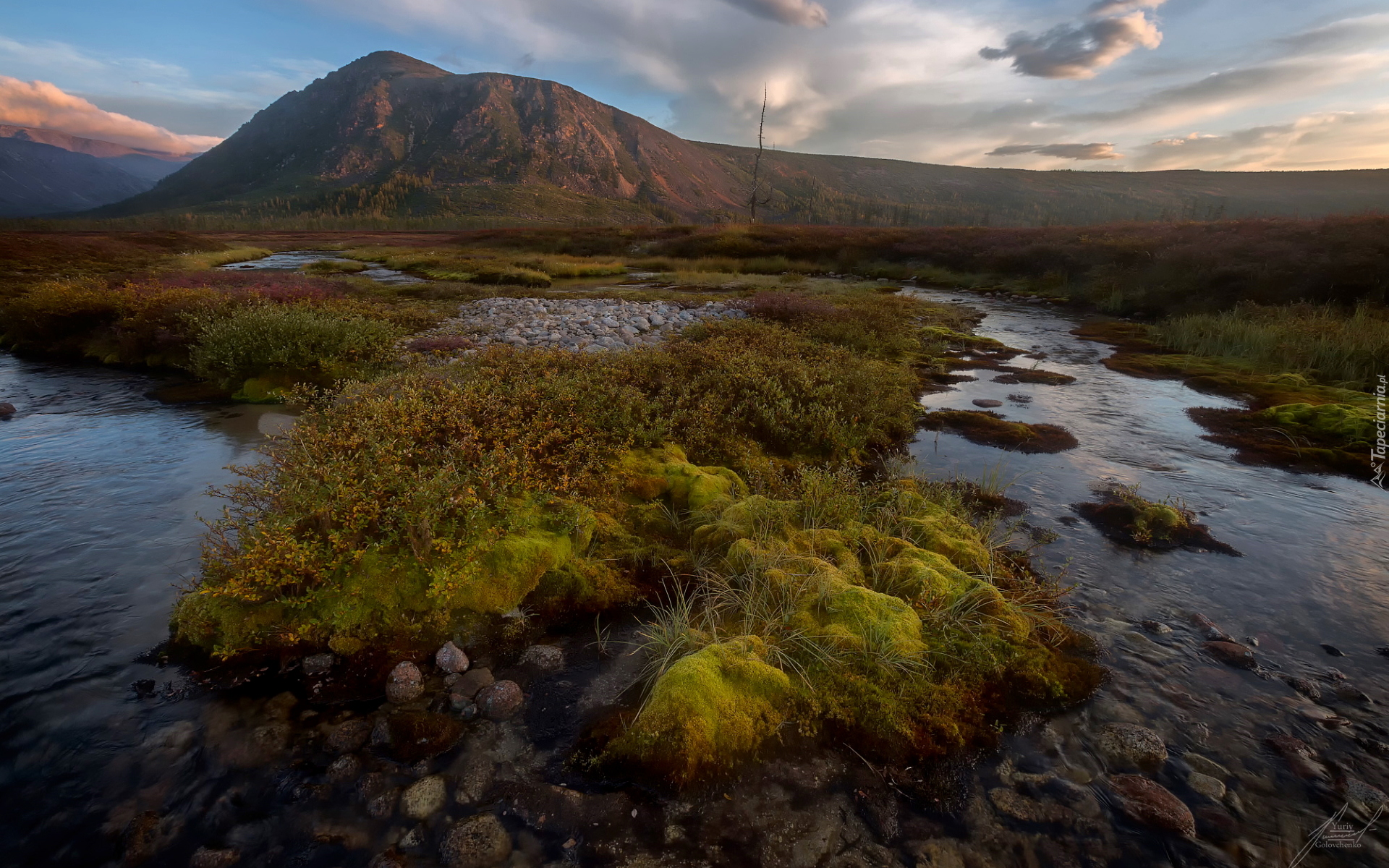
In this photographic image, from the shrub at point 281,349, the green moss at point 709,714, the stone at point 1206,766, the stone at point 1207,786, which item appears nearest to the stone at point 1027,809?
the stone at point 1207,786

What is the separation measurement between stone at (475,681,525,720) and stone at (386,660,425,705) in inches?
17.4

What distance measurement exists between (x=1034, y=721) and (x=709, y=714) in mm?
2299

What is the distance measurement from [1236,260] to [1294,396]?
13329 mm

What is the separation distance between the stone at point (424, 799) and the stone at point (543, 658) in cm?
106

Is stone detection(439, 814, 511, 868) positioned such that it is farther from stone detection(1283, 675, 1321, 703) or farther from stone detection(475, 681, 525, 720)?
stone detection(1283, 675, 1321, 703)

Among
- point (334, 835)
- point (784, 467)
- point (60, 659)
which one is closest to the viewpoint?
point (334, 835)

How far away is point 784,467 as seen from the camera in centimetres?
800

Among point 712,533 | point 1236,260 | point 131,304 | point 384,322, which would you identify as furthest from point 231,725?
point 1236,260

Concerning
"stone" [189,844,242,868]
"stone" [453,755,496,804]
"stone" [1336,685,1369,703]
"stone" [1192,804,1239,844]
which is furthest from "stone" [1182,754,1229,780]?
"stone" [189,844,242,868]

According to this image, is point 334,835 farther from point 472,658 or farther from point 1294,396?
point 1294,396

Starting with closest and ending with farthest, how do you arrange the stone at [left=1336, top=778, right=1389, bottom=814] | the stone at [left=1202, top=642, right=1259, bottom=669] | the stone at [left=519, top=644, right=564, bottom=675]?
the stone at [left=1336, top=778, right=1389, bottom=814]
the stone at [left=519, top=644, right=564, bottom=675]
the stone at [left=1202, top=642, right=1259, bottom=669]

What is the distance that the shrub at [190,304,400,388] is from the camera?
10.9 meters

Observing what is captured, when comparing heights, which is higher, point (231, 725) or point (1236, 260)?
point (1236, 260)

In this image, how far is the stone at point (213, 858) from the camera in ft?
9.73
